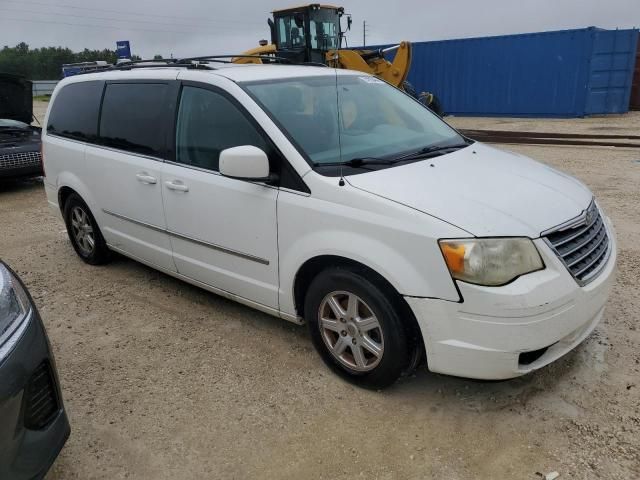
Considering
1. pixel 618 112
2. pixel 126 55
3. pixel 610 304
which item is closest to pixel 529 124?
pixel 618 112

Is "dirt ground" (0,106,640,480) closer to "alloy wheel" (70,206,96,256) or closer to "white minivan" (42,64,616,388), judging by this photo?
"white minivan" (42,64,616,388)

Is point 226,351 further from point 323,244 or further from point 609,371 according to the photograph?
point 609,371

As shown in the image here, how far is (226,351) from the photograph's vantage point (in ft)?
11.4

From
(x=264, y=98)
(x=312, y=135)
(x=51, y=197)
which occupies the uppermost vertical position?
(x=264, y=98)

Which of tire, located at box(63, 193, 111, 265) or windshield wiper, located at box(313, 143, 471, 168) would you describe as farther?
tire, located at box(63, 193, 111, 265)

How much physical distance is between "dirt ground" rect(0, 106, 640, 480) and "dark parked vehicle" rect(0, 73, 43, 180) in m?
5.43

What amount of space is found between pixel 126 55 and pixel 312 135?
1063 inches

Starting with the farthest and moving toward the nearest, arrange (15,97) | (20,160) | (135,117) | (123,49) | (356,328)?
(123,49) < (15,97) < (20,160) < (135,117) < (356,328)

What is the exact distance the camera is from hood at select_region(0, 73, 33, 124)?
8414 millimetres

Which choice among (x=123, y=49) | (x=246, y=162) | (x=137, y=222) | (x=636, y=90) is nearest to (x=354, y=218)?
(x=246, y=162)

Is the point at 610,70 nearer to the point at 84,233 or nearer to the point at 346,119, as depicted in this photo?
the point at 346,119

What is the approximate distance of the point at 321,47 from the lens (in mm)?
13516

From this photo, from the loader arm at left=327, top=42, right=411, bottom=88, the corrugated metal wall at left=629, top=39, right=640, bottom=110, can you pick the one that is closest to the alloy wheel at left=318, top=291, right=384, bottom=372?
the loader arm at left=327, top=42, right=411, bottom=88

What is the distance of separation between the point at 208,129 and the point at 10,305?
5.90 ft
